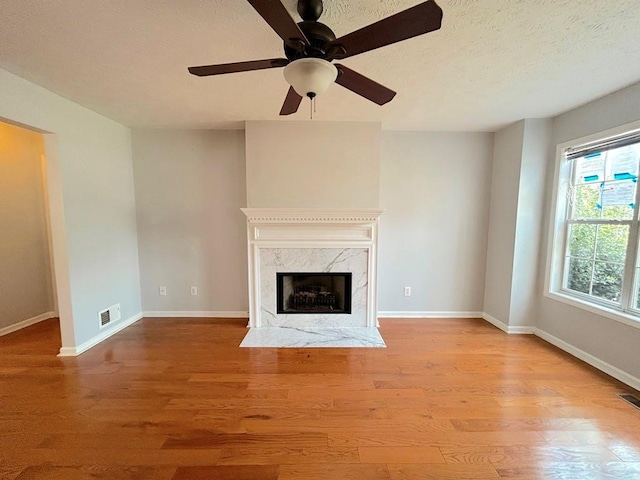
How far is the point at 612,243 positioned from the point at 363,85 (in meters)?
2.71

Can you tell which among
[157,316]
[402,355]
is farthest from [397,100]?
[157,316]

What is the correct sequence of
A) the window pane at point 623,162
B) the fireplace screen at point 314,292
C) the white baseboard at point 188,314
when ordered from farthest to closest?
the white baseboard at point 188,314 → the fireplace screen at point 314,292 → the window pane at point 623,162

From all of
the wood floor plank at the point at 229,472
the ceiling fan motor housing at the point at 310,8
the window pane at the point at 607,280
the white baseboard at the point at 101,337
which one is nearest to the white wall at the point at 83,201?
the white baseboard at the point at 101,337

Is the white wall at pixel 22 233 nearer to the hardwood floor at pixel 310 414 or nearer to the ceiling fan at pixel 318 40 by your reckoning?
the hardwood floor at pixel 310 414

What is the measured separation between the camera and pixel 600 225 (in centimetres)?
249

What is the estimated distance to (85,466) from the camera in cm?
143

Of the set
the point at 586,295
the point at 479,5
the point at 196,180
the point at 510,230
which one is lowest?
the point at 586,295

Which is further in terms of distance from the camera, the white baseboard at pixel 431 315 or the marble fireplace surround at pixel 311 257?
the white baseboard at pixel 431 315

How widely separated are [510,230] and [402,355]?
1.94 m

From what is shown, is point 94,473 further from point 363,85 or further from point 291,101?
point 363,85

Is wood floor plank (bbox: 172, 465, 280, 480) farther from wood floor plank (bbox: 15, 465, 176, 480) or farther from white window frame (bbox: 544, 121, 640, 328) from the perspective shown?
white window frame (bbox: 544, 121, 640, 328)

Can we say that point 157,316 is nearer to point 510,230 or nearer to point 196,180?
point 196,180

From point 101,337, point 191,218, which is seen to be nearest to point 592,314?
point 191,218

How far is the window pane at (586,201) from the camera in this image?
99.7 inches
